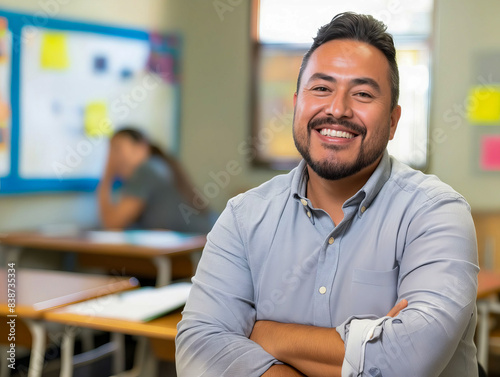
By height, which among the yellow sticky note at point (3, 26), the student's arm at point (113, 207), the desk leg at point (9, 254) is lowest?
the desk leg at point (9, 254)

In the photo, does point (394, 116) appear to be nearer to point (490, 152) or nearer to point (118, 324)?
point (118, 324)

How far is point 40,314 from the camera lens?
2162 millimetres

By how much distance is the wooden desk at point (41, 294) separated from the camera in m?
2.19

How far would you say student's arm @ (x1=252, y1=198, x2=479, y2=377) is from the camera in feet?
4.09

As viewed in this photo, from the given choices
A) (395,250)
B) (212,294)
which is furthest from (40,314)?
(395,250)

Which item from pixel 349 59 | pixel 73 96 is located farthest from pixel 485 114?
pixel 349 59

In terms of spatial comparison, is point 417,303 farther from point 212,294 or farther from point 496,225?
point 496,225

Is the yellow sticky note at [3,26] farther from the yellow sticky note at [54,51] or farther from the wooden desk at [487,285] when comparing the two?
the wooden desk at [487,285]

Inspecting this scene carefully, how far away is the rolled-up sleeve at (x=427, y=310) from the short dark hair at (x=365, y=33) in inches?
13.3

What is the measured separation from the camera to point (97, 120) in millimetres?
3768

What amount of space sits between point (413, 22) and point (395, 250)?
2457 mm

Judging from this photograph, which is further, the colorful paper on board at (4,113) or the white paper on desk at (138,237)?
the white paper on desk at (138,237)

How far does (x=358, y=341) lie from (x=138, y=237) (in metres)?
2.50

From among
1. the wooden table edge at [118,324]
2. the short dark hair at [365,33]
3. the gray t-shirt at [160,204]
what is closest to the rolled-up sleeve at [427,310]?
the short dark hair at [365,33]
